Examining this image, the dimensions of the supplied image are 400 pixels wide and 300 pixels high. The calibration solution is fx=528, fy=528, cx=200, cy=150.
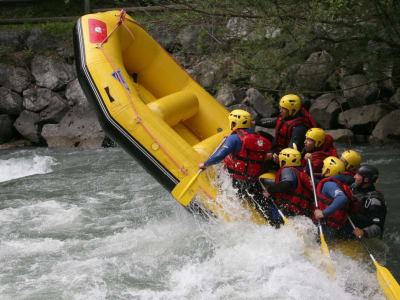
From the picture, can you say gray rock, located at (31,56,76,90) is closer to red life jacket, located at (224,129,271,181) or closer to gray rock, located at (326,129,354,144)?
gray rock, located at (326,129,354,144)

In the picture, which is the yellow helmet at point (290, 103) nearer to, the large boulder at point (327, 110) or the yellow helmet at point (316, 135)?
the yellow helmet at point (316, 135)

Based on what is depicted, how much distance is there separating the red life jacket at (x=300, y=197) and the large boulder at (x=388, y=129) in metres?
4.80

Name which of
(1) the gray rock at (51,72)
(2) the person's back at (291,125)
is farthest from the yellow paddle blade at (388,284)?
(1) the gray rock at (51,72)

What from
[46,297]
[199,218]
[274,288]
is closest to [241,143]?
[199,218]

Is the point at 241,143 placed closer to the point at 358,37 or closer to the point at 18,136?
the point at 358,37

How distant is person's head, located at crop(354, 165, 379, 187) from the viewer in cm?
425

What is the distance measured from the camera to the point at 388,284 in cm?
373

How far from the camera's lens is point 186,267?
4.56 m

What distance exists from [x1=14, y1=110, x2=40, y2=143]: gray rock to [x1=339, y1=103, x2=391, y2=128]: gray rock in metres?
5.63

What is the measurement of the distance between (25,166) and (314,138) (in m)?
5.31

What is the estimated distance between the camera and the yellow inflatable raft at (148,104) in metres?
4.95

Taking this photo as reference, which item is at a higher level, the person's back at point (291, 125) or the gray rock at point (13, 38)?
the person's back at point (291, 125)

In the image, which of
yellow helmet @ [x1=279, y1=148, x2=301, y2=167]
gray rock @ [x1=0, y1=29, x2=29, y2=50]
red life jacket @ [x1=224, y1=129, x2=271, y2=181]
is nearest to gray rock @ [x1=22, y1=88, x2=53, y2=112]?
gray rock @ [x1=0, y1=29, x2=29, y2=50]

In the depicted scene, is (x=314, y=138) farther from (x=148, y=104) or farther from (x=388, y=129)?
(x=388, y=129)
